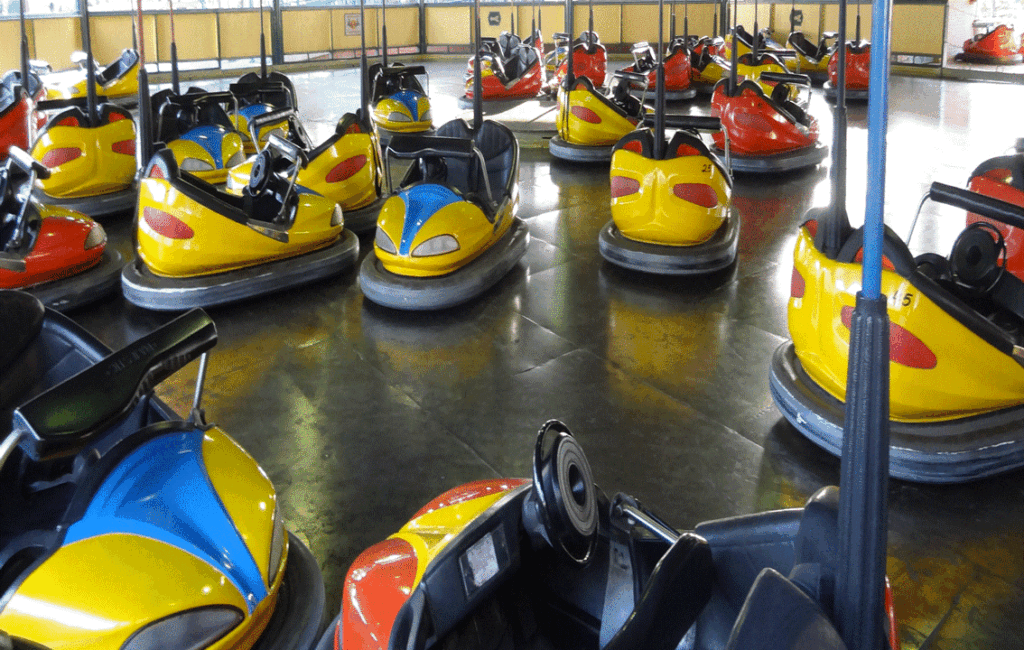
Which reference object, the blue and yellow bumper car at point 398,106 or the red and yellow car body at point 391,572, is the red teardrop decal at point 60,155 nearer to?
the blue and yellow bumper car at point 398,106

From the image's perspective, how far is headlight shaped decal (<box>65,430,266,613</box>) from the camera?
1.22 metres

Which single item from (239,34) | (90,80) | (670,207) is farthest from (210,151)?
(239,34)

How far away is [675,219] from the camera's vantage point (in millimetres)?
3338

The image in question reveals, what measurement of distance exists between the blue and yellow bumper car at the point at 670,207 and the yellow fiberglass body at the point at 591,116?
74.7 inches

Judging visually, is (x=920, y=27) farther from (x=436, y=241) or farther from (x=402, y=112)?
(x=436, y=241)

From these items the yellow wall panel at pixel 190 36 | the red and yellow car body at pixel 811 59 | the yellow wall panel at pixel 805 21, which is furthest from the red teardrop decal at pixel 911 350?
the yellow wall panel at pixel 190 36

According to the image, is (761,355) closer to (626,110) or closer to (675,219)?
(675,219)

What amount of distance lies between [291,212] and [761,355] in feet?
5.84

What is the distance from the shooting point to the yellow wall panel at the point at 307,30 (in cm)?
1095

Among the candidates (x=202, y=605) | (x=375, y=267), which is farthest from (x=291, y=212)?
(x=202, y=605)

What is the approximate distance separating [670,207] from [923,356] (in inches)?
60.9

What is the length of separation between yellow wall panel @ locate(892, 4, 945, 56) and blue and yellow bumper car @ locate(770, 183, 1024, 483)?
817cm

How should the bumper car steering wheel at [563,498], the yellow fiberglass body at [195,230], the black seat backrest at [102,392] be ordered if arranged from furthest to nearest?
the yellow fiberglass body at [195,230] → the black seat backrest at [102,392] → the bumper car steering wheel at [563,498]

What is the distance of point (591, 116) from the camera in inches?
209
